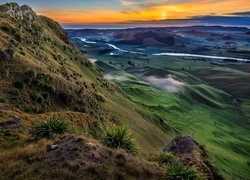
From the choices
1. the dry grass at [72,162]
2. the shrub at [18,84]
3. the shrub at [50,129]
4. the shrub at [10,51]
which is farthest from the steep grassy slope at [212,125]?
the dry grass at [72,162]

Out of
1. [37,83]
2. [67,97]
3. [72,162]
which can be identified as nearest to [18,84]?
[37,83]

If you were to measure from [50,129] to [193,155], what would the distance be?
53.7 ft

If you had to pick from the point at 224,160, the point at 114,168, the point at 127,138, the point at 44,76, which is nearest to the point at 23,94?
the point at 44,76

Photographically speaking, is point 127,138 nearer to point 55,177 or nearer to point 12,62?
point 55,177

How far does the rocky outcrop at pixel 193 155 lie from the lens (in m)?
31.4

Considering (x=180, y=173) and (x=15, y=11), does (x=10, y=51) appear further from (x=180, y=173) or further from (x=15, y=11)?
(x=15, y=11)

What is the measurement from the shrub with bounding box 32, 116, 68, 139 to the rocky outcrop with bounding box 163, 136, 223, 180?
1219 cm

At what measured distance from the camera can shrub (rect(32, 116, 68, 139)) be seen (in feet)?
80.3

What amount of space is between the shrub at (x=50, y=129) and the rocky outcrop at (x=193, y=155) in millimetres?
12194

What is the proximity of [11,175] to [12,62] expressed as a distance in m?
30.4

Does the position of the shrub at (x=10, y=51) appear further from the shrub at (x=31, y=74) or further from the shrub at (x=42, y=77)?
the shrub at (x=42, y=77)

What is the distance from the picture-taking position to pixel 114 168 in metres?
19.8

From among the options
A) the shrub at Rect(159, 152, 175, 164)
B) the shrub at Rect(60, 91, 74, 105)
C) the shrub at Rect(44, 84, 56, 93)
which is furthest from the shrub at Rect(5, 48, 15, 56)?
the shrub at Rect(159, 152, 175, 164)

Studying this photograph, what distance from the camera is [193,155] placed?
33625mm
